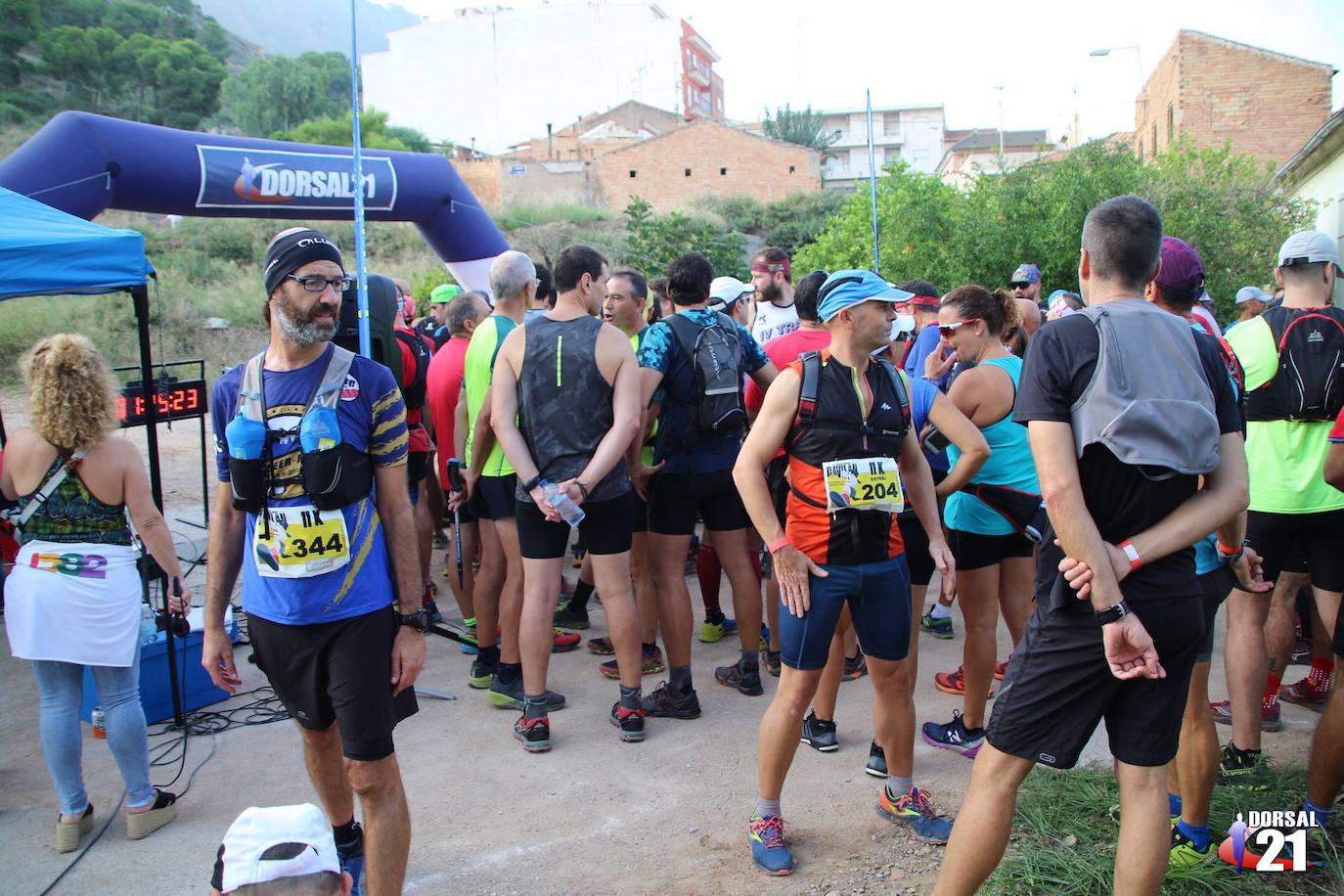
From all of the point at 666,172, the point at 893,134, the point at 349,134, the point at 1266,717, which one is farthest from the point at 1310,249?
the point at 893,134

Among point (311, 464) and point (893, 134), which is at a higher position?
point (893, 134)

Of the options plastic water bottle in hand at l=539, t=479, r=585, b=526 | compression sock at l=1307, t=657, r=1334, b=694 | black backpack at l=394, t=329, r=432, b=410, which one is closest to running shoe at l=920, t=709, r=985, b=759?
compression sock at l=1307, t=657, r=1334, b=694

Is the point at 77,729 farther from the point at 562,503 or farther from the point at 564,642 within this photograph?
the point at 564,642

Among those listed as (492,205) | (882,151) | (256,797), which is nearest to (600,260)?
(256,797)

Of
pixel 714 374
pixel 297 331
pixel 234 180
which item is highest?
pixel 234 180

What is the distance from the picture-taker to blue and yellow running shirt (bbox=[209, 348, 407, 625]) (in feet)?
9.43

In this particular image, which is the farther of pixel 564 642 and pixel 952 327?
pixel 564 642

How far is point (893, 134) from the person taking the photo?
8244 cm

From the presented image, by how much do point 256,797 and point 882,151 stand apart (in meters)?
87.2

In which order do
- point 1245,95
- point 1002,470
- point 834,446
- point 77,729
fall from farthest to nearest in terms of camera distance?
point 1245,95, point 1002,470, point 77,729, point 834,446

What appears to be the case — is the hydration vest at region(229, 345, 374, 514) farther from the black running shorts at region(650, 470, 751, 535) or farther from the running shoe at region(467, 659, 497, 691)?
the running shoe at region(467, 659, 497, 691)

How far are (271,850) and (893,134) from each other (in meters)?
88.0

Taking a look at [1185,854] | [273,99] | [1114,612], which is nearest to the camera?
[1114,612]

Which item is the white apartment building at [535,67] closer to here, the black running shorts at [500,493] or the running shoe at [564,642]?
the running shoe at [564,642]
